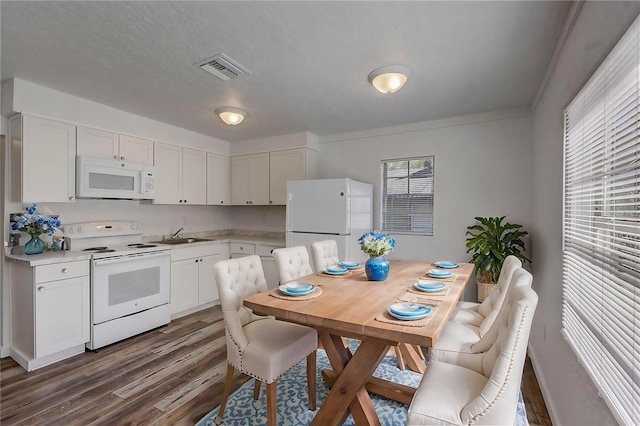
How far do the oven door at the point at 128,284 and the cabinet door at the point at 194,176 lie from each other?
99cm

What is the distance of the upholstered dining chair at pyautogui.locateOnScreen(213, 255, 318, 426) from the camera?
5.81 ft

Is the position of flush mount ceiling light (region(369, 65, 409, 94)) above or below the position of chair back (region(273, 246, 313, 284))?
above

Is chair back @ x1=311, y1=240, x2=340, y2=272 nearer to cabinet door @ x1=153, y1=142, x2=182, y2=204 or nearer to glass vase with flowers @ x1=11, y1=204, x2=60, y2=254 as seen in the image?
cabinet door @ x1=153, y1=142, x2=182, y2=204

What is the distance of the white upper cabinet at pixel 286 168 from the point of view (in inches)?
171

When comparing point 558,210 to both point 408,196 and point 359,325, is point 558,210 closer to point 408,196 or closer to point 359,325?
point 359,325

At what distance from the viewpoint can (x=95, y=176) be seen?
3199 mm

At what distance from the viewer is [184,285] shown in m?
3.86

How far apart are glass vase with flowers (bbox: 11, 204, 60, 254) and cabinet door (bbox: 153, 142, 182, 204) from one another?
1107 millimetres

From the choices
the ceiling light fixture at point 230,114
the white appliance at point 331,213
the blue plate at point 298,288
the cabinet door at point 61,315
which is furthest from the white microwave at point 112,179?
the blue plate at point 298,288

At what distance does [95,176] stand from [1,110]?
88 centimetres

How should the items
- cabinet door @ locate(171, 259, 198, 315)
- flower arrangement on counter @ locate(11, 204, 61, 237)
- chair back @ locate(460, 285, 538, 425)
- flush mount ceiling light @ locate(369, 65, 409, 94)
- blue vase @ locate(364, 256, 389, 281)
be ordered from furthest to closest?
cabinet door @ locate(171, 259, 198, 315), flower arrangement on counter @ locate(11, 204, 61, 237), flush mount ceiling light @ locate(369, 65, 409, 94), blue vase @ locate(364, 256, 389, 281), chair back @ locate(460, 285, 538, 425)

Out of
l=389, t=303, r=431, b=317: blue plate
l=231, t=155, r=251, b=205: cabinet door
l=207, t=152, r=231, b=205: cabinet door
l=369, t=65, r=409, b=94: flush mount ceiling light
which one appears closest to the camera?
l=389, t=303, r=431, b=317: blue plate

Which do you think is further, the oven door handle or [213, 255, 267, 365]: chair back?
the oven door handle

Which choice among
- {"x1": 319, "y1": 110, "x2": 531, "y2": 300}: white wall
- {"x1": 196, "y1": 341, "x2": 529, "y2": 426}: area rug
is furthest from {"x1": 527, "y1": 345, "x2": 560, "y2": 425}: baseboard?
{"x1": 319, "y1": 110, "x2": 531, "y2": 300}: white wall
